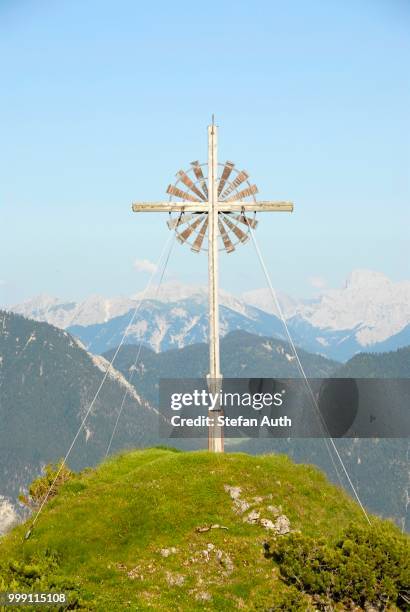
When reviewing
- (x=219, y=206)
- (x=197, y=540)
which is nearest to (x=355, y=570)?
(x=197, y=540)

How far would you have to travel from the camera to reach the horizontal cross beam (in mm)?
41781

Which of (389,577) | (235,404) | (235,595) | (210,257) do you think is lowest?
(235,595)

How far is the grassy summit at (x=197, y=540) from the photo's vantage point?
25016mm

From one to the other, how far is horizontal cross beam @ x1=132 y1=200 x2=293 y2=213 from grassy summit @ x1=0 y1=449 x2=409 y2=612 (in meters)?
14.6

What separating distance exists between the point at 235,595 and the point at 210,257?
20267mm

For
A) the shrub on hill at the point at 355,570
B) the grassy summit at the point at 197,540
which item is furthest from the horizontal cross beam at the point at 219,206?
the shrub on hill at the point at 355,570

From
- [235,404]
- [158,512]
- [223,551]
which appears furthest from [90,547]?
[235,404]

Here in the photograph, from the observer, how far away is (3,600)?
23031mm

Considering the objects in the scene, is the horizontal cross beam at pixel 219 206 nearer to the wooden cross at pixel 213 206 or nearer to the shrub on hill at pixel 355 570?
the wooden cross at pixel 213 206

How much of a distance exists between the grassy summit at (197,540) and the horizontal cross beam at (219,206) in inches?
575

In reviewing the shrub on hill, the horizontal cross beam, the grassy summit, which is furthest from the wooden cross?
the shrub on hill

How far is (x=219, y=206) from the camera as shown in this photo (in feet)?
137

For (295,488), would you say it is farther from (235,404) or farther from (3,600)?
(3,600)

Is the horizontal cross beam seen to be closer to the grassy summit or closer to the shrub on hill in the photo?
the grassy summit
